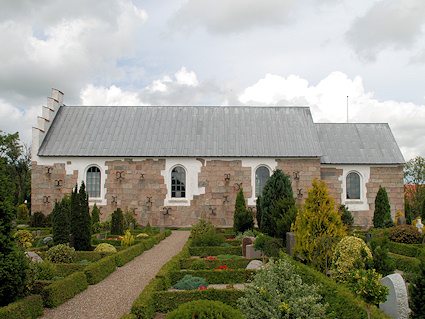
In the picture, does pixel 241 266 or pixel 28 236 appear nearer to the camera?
pixel 241 266

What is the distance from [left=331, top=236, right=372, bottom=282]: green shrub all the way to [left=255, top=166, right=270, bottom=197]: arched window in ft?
34.3

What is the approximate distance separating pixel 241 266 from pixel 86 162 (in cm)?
1149

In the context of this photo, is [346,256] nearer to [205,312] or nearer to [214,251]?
[205,312]

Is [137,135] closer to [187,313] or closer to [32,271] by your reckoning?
[32,271]

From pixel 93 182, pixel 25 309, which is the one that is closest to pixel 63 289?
pixel 25 309

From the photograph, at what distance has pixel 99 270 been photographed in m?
8.23

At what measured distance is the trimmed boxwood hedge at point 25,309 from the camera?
517 cm

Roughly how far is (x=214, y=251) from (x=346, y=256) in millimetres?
4720

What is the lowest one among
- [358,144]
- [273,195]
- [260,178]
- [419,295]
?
[419,295]

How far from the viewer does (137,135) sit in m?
18.7

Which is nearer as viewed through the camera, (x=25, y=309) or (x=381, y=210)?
(x=25, y=309)

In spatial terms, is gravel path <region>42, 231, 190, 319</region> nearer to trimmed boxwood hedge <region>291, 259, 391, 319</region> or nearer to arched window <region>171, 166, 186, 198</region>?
trimmed boxwood hedge <region>291, 259, 391, 319</region>

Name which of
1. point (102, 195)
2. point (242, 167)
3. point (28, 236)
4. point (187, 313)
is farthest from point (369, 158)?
point (187, 313)

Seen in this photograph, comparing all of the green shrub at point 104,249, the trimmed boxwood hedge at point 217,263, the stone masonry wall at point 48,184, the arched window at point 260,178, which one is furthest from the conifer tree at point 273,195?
the stone masonry wall at point 48,184
